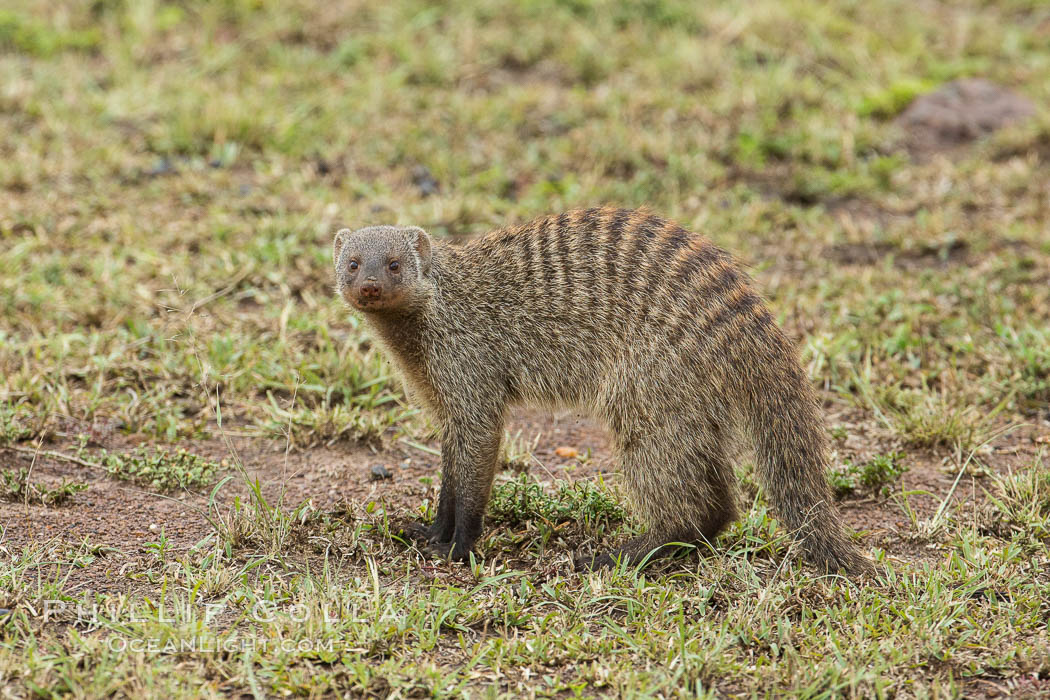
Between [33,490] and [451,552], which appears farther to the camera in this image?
[33,490]

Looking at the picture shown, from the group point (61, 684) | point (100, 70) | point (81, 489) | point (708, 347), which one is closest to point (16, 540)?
point (81, 489)

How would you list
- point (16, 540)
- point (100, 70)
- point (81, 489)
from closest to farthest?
1. point (16, 540)
2. point (81, 489)
3. point (100, 70)

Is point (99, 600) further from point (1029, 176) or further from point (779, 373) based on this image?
point (1029, 176)

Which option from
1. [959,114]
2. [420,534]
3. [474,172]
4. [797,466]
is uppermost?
[959,114]

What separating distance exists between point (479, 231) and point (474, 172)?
0.83 metres

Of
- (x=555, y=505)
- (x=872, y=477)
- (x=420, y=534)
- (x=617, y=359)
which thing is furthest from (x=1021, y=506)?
(x=420, y=534)

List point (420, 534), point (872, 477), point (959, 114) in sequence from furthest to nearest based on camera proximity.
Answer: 1. point (959, 114)
2. point (872, 477)
3. point (420, 534)

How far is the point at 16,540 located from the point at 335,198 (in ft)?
10.6

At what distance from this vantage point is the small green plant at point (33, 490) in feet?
13.5

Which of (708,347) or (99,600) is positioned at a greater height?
(708,347)

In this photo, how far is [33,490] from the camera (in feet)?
13.5

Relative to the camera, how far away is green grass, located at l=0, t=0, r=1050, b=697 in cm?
336

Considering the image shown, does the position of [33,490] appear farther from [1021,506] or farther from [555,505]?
[1021,506]

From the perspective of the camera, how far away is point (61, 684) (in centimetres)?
305
